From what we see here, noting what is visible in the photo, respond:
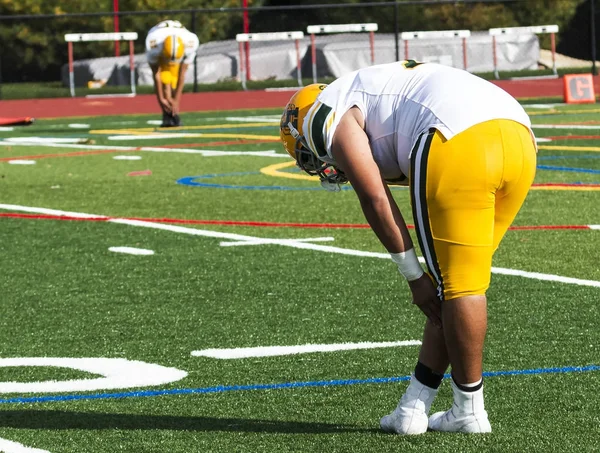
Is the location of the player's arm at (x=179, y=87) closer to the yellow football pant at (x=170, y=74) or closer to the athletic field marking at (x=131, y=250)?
the yellow football pant at (x=170, y=74)

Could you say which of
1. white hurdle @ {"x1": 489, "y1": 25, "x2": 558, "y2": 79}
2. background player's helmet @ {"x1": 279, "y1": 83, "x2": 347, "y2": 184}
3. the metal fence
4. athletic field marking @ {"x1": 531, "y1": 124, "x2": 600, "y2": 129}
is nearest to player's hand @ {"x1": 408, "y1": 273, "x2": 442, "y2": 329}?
background player's helmet @ {"x1": 279, "y1": 83, "x2": 347, "y2": 184}

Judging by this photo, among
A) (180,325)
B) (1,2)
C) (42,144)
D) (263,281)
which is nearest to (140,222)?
(263,281)

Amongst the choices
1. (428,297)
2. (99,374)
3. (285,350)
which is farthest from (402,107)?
(99,374)

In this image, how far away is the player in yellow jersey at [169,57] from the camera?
20797 mm

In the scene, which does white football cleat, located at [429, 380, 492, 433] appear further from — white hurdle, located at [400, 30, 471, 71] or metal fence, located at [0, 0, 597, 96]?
metal fence, located at [0, 0, 597, 96]

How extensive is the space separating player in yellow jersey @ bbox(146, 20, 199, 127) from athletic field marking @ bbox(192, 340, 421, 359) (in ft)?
48.2

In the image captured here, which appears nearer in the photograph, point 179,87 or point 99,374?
point 99,374

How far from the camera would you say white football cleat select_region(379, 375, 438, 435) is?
4.73 metres

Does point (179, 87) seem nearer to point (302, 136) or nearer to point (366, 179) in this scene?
point (302, 136)

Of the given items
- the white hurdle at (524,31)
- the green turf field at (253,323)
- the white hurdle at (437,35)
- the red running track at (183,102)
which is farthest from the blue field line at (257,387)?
the white hurdle at (524,31)

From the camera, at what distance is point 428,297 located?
4.63 meters

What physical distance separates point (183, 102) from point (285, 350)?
24.4 m

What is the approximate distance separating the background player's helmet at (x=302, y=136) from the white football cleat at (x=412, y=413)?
0.77 meters

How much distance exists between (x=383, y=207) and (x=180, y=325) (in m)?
2.44
